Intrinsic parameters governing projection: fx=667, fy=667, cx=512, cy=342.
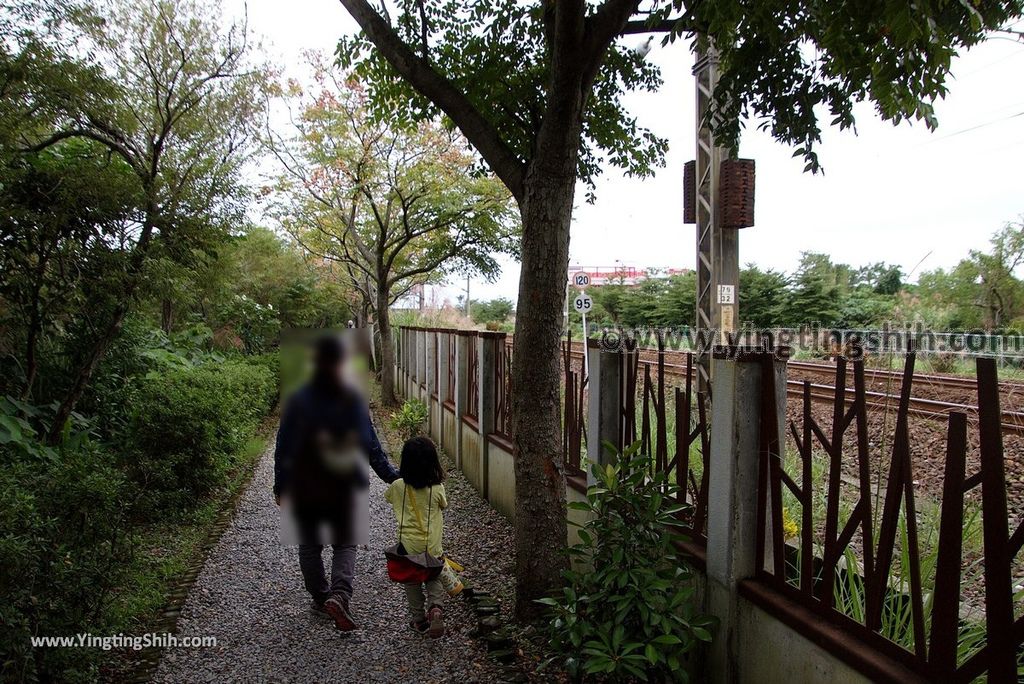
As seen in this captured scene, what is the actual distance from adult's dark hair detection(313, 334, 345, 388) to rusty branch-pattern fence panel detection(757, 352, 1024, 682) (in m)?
1.72

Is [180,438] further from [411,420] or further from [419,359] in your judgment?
[419,359]

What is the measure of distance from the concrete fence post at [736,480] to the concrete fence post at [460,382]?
5805mm

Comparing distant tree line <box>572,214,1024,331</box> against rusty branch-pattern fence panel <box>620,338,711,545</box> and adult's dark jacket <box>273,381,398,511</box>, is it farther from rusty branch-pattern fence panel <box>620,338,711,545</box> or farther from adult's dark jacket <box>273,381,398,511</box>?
adult's dark jacket <box>273,381,398,511</box>

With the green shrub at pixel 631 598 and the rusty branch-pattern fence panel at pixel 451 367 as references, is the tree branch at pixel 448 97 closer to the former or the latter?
the green shrub at pixel 631 598

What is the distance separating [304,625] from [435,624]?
0.91 m

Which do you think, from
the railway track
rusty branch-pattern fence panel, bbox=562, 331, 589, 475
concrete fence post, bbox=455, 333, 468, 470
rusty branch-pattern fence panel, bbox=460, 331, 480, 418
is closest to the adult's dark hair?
the railway track

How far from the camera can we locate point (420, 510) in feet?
13.6

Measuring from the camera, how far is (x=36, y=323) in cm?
628

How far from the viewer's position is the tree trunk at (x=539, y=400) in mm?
3992

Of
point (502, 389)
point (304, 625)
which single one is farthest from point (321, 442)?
point (502, 389)

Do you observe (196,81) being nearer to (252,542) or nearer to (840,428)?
(252,542)

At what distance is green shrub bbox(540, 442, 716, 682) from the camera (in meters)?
2.79

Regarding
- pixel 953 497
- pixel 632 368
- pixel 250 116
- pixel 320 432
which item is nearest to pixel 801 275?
pixel 250 116

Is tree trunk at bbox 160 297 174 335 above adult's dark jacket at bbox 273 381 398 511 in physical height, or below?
above
